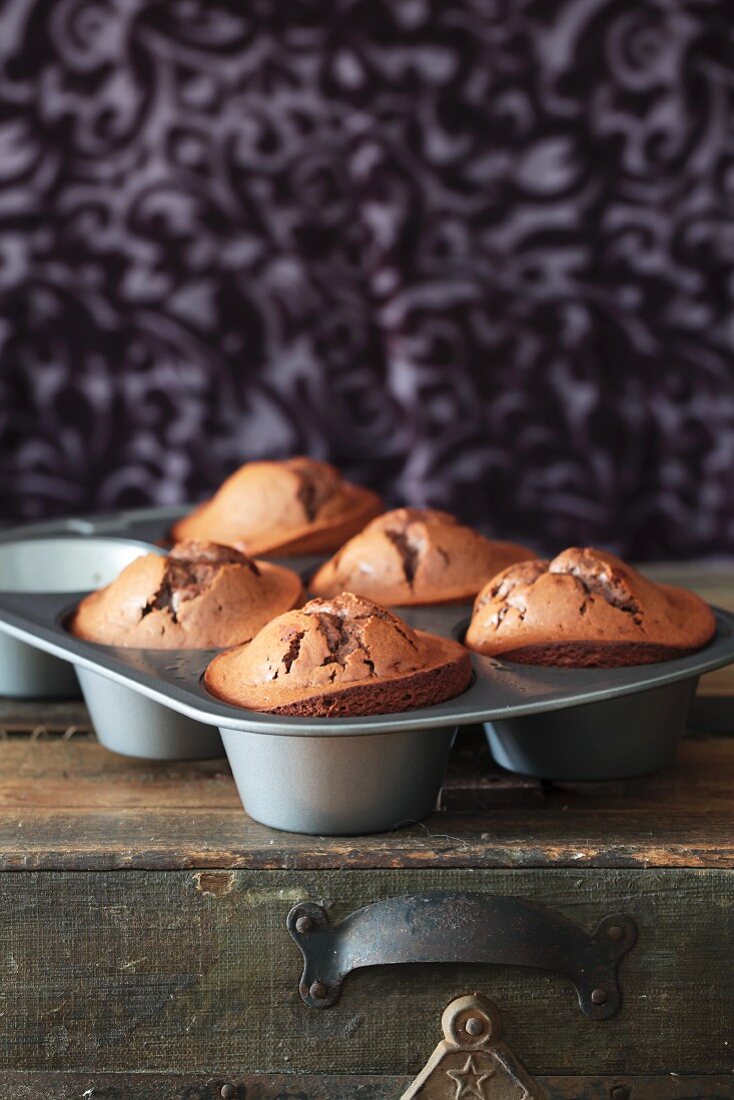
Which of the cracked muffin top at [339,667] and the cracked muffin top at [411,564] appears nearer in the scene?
the cracked muffin top at [339,667]

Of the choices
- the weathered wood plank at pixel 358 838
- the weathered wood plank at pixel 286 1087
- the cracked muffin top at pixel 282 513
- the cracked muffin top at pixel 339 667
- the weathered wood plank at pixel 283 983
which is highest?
the cracked muffin top at pixel 339 667

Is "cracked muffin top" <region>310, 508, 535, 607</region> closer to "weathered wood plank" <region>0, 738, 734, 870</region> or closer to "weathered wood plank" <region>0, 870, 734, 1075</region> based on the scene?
"weathered wood plank" <region>0, 738, 734, 870</region>

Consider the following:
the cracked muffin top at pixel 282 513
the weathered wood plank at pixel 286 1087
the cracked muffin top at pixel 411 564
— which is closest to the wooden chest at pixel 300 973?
the weathered wood plank at pixel 286 1087

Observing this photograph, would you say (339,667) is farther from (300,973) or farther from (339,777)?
(300,973)

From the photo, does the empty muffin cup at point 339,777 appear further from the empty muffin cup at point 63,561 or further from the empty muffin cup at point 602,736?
the empty muffin cup at point 63,561

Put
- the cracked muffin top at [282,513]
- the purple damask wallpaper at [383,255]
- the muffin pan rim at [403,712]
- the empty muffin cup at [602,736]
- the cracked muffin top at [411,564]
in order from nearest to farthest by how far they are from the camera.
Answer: the muffin pan rim at [403,712]
the empty muffin cup at [602,736]
the cracked muffin top at [411,564]
the cracked muffin top at [282,513]
the purple damask wallpaper at [383,255]
